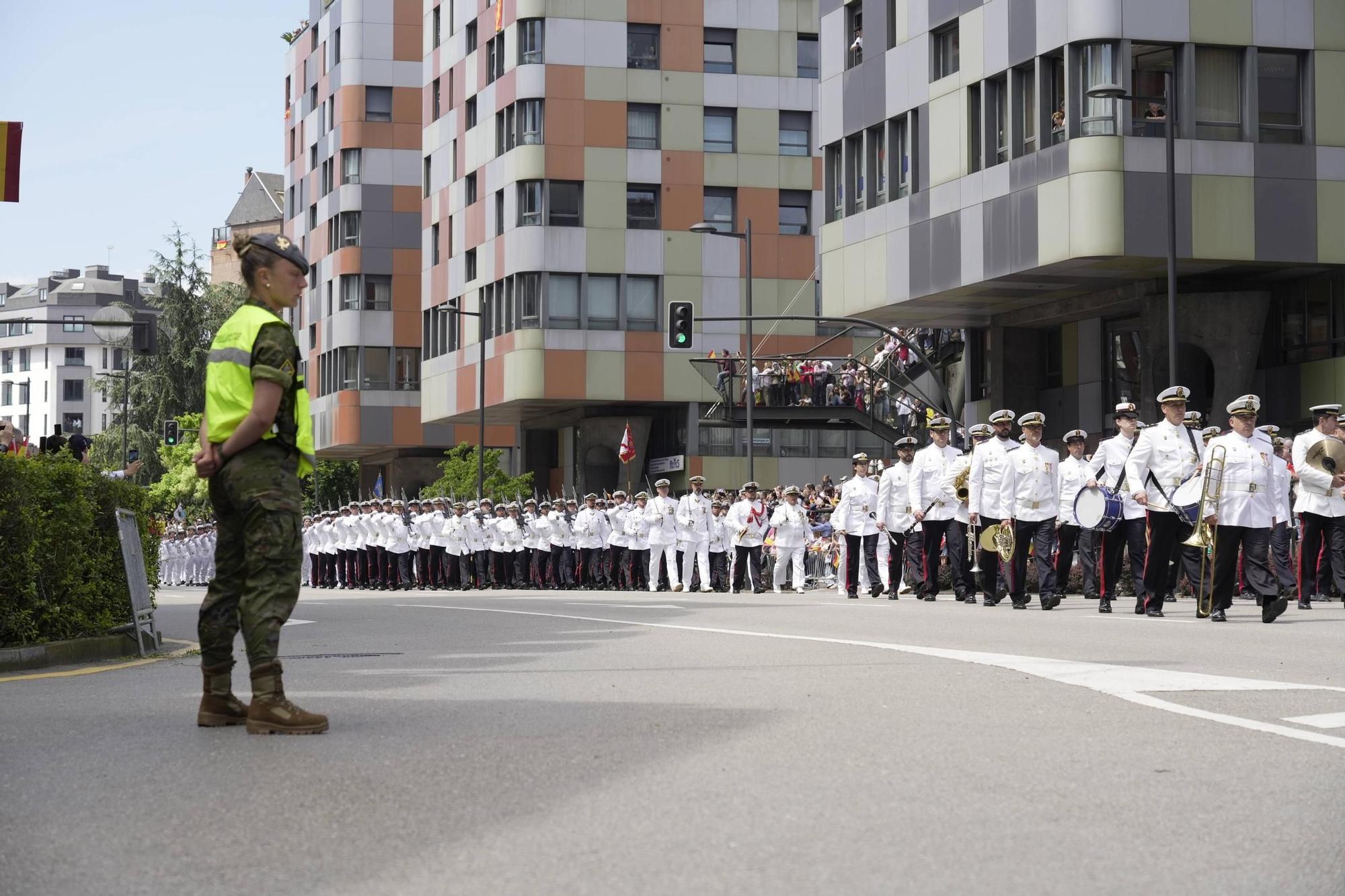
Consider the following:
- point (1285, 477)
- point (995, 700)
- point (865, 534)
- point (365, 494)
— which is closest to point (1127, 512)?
point (1285, 477)

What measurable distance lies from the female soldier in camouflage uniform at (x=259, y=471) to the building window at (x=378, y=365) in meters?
71.5

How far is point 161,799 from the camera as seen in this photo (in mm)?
6469

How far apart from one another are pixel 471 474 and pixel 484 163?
1047 centimetres

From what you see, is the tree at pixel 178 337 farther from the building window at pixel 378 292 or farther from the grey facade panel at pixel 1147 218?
the grey facade panel at pixel 1147 218

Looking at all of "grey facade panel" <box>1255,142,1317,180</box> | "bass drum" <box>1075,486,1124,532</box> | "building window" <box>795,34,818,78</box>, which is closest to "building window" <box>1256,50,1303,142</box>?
"grey facade panel" <box>1255,142,1317,180</box>

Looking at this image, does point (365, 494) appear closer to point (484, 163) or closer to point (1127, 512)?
point (484, 163)

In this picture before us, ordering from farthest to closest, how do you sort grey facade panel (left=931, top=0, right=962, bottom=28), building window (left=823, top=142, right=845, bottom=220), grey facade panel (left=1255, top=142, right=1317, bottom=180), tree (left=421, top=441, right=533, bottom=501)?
tree (left=421, top=441, right=533, bottom=501) → building window (left=823, top=142, right=845, bottom=220) → grey facade panel (left=931, top=0, right=962, bottom=28) → grey facade panel (left=1255, top=142, right=1317, bottom=180)

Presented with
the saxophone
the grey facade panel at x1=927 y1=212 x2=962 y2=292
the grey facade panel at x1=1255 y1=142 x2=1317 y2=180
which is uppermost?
the grey facade panel at x1=1255 y1=142 x2=1317 y2=180

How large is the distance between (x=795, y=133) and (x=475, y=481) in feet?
49.9

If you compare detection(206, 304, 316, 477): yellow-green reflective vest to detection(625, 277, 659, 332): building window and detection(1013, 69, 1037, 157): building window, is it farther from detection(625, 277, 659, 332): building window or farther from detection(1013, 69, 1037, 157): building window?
detection(625, 277, 659, 332): building window

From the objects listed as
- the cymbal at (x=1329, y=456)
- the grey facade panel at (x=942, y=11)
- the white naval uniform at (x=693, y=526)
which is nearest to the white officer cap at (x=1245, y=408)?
the cymbal at (x=1329, y=456)

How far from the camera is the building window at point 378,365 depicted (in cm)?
7919

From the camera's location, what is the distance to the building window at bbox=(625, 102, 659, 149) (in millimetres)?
62312

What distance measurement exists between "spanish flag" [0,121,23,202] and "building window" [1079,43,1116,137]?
79.5ft
